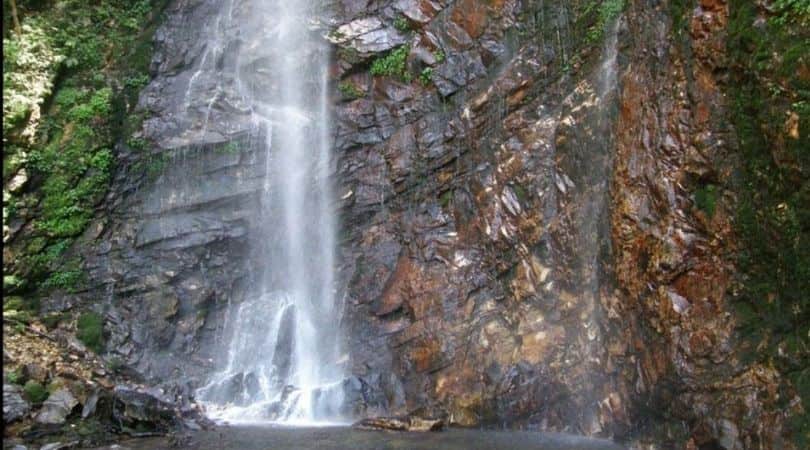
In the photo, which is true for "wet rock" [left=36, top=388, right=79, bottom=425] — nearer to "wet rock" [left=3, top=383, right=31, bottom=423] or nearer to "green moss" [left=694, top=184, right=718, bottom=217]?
"wet rock" [left=3, top=383, right=31, bottom=423]

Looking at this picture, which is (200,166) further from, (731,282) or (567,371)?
(731,282)

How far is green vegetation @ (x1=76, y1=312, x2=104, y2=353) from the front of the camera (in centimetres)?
1523

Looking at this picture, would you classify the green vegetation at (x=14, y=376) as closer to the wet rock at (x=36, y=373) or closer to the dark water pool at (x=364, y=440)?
the wet rock at (x=36, y=373)

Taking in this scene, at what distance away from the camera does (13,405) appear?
1209 cm

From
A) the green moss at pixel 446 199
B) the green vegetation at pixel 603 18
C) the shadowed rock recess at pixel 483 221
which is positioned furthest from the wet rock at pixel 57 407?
the green vegetation at pixel 603 18

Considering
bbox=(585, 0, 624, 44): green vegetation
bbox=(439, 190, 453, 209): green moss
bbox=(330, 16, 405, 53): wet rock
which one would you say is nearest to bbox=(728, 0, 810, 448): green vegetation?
bbox=(585, 0, 624, 44): green vegetation

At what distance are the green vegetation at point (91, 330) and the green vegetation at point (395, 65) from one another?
9.68 metres

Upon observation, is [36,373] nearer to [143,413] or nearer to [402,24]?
[143,413]

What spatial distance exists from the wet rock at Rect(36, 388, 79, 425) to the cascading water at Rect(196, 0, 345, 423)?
302 cm

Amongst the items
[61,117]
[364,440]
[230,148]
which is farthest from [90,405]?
[61,117]

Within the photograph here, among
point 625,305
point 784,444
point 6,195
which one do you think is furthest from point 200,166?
point 784,444

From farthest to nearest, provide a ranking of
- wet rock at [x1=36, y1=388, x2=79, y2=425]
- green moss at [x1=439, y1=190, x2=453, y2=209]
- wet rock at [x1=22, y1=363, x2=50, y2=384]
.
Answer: green moss at [x1=439, y1=190, x2=453, y2=209]
wet rock at [x1=22, y1=363, x2=50, y2=384]
wet rock at [x1=36, y1=388, x2=79, y2=425]

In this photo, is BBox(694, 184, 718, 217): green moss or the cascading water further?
the cascading water

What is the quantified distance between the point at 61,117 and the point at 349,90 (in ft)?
25.2
